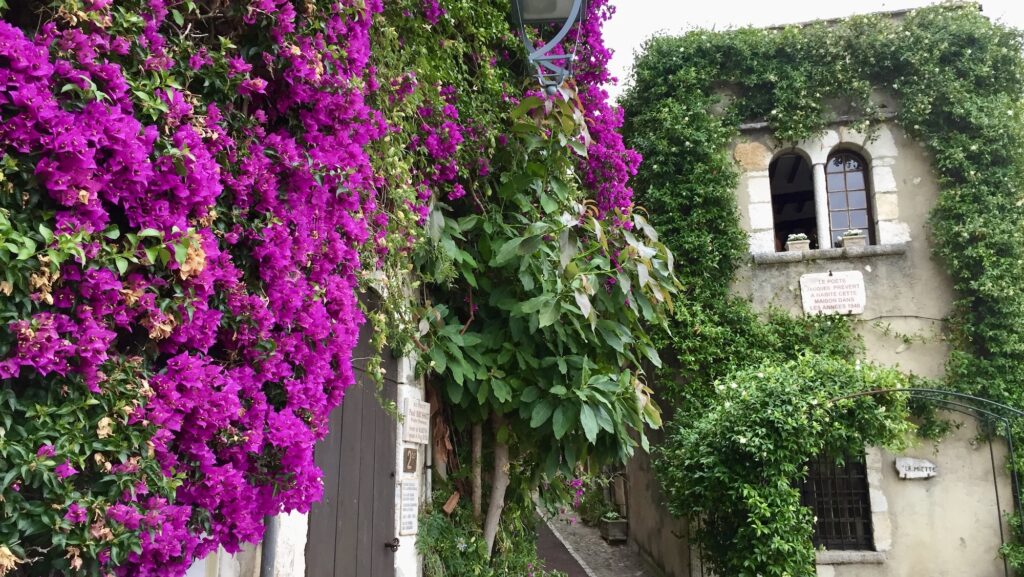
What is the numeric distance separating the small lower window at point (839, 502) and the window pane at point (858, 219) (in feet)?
9.18

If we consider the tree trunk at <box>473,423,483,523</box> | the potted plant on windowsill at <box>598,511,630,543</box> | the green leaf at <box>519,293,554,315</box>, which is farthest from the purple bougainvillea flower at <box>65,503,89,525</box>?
the potted plant on windowsill at <box>598,511,630,543</box>

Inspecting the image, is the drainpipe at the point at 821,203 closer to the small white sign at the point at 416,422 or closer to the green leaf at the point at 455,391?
the green leaf at the point at 455,391

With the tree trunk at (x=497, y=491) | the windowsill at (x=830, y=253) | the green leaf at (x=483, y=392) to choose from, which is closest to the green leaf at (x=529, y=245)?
the green leaf at (x=483, y=392)

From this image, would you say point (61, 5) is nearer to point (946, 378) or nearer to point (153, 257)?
point (153, 257)

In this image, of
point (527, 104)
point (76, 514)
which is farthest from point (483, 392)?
point (76, 514)

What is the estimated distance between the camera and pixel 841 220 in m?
9.08

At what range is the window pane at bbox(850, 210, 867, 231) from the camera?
903cm

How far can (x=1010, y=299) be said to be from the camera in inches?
310

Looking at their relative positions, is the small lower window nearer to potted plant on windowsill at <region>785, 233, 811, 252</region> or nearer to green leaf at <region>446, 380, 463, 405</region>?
potted plant on windowsill at <region>785, 233, 811, 252</region>

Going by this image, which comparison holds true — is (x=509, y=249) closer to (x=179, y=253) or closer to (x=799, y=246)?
(x=179, y=253)

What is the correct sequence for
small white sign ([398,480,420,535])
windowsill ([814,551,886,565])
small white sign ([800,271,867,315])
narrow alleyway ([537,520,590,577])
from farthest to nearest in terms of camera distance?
narrow alleyway ([537,520,590,577]), small white sign ([800,271,867,315]), windowsill ([814,551,886,565]), small white sign ([398,480,420,535])

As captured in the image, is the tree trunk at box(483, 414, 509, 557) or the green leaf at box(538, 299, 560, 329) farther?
the tree trunk at box(483, 414, 509, 557)

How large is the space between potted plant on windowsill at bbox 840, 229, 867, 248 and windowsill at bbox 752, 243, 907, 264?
0.07 m

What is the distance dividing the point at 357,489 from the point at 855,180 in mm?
7731
